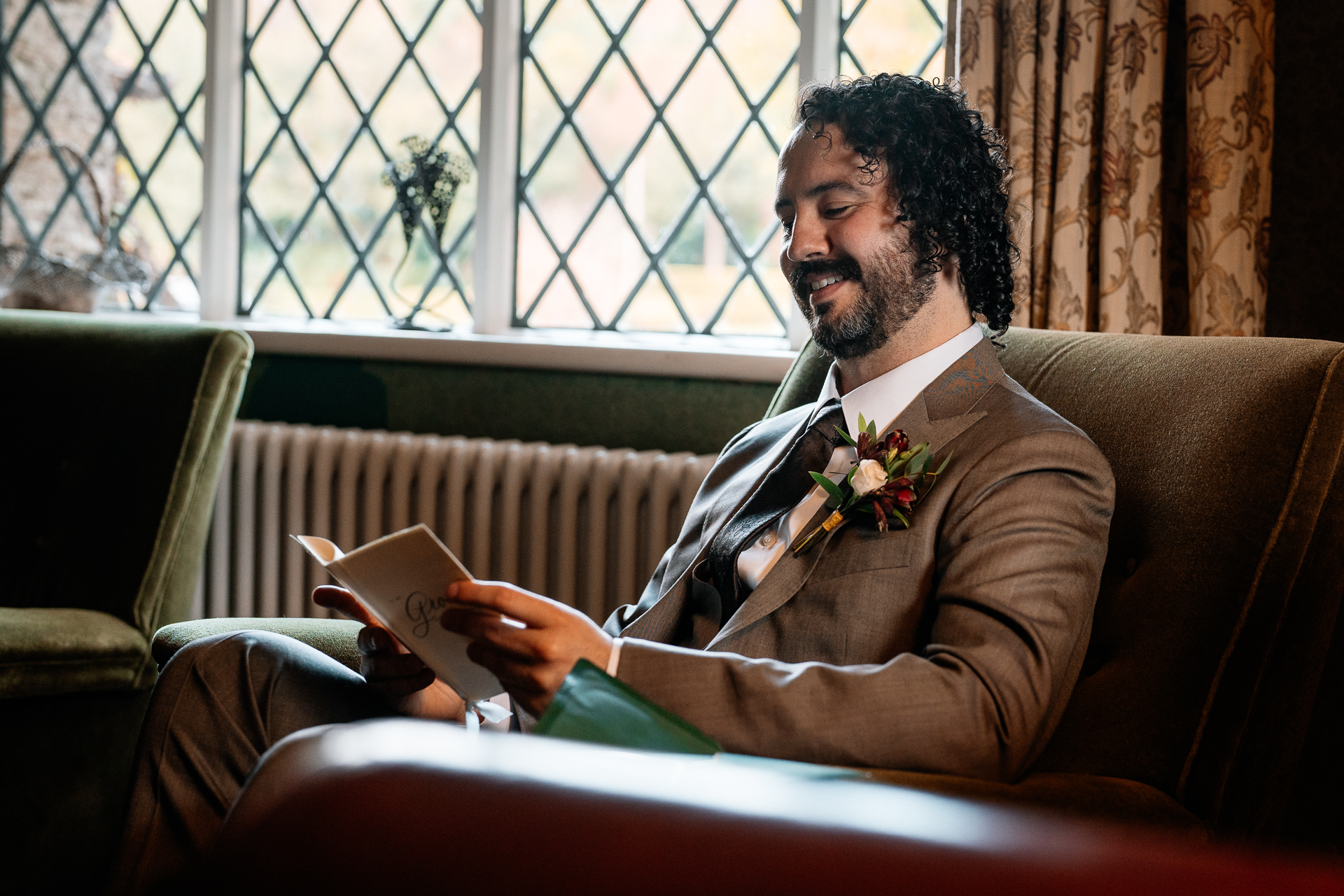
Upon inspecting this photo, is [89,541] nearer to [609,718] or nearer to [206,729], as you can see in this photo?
[206,729]

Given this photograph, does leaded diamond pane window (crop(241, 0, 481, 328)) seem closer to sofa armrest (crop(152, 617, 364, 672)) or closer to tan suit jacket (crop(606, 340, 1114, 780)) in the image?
sofa armrest (crop(152, 617, 364, 672))

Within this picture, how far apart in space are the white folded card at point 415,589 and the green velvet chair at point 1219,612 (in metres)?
0.55

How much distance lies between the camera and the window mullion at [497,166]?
8.80 feet

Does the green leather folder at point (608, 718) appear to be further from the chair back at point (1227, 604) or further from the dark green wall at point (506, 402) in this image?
the dark green wall at point (506, 402)

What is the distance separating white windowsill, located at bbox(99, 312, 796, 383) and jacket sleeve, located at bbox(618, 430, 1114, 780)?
127cm

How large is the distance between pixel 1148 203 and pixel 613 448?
4.03 feet

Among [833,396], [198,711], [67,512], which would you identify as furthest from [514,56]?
[198,711]

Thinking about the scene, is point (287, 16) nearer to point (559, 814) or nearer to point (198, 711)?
point (198, 711)

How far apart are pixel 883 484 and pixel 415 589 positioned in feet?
1.58

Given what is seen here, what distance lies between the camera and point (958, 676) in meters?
0.93

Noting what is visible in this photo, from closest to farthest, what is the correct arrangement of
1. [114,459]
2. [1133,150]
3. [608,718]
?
[608,718] → [1133,150] → [114,459]

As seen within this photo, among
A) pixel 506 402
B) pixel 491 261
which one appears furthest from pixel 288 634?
pixel 491 261

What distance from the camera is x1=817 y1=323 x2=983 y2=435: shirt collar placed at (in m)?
1.27

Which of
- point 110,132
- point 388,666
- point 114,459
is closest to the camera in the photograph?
point 388,666
